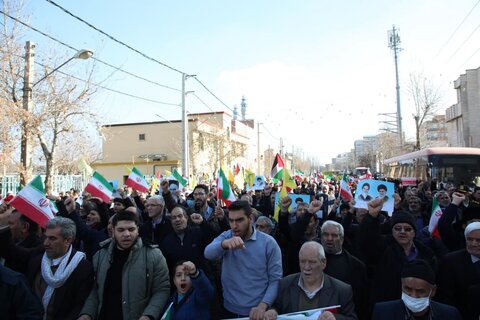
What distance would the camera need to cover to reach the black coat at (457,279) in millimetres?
3890

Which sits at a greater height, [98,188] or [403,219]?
[98,188]

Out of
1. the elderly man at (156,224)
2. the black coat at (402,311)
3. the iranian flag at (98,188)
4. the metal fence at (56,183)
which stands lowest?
the black coat at (402,311)

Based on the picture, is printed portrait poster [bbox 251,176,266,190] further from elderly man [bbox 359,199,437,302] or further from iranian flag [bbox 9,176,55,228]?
elderly man [bbox 359,199,437,302]

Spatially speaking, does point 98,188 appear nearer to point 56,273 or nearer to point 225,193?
point 225,193

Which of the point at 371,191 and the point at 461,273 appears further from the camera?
the point at 371,191

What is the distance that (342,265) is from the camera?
4258 mm

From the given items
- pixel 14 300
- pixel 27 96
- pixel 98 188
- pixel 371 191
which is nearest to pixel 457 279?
pixel 371 191

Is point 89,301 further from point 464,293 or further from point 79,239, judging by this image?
point 464,293

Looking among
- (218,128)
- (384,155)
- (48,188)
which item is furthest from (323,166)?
(48,188)

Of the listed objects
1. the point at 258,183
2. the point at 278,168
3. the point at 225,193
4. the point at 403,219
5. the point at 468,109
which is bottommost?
the point at 403,219

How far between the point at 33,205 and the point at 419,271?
4285mm

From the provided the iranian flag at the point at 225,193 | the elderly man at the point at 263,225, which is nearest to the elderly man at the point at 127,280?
the elderly man at the point at 263,225

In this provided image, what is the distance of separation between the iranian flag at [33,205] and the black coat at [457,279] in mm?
4342

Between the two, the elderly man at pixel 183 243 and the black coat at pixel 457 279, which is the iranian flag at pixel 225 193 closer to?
the elderly man at pixel 183 243
